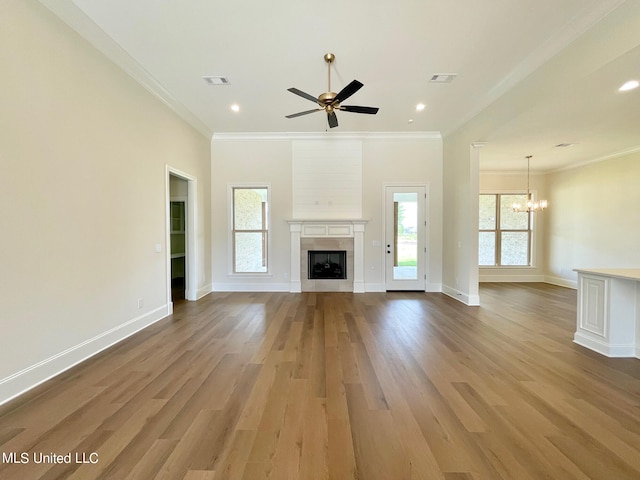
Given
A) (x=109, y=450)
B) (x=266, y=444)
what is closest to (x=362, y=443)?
(x=266, y=444)

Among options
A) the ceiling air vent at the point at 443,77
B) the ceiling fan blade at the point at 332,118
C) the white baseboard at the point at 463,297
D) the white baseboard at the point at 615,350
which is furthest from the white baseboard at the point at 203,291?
the white baseboard at the point at 615,350

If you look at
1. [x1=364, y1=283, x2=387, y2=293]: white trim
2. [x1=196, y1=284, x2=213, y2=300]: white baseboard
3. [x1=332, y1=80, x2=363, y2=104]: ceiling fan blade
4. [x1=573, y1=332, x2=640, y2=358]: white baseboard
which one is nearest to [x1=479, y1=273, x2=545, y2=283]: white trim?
[x1=364, y1=283, x2=387, y2=293]: white trim

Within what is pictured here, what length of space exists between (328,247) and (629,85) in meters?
4.94

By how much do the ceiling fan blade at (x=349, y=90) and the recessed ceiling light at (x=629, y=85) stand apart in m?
2.88

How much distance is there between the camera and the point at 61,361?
2578 mm

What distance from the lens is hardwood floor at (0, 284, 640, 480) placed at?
153 centimetres

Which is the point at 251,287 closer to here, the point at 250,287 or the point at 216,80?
the point at 250,287

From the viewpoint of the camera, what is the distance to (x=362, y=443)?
5.53 feet

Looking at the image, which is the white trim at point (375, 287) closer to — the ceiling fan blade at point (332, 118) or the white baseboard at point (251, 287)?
the white baseboard at point (251, 287)

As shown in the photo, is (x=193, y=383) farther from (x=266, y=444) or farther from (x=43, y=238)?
(x=43, y=238)

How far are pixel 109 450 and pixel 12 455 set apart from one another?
0.55 m

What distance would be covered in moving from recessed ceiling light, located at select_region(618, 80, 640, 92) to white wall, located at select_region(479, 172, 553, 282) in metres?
4.68

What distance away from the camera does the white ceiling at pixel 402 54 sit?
2.61 meters
